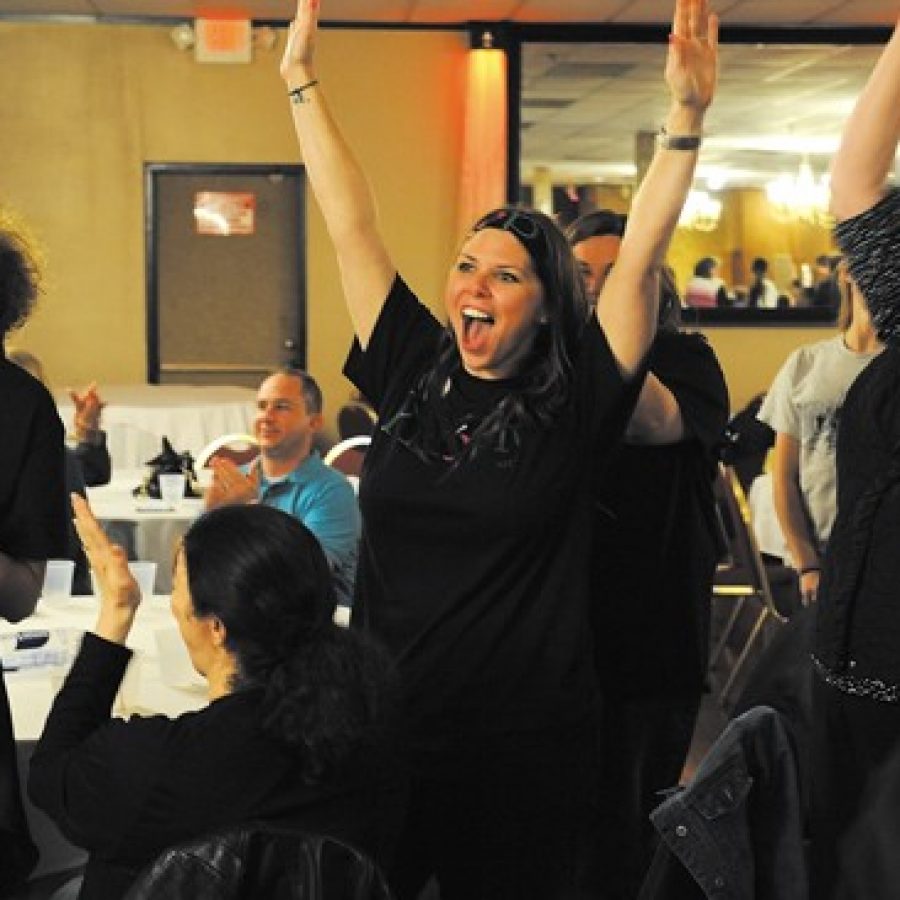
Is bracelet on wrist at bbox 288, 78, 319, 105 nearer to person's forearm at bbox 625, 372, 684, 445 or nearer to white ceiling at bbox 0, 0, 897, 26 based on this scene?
person's forearm at bbox 625, 372, 684, 445

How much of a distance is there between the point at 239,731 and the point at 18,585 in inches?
16.7

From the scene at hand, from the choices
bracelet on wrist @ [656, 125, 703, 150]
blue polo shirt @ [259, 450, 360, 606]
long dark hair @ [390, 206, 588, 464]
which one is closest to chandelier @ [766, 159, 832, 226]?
blue polo shirt @ [259, 450, 360, 606]

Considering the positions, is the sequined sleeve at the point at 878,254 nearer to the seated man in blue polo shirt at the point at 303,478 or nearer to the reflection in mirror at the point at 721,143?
the seated man in blue polo shirt at the point at 303,478

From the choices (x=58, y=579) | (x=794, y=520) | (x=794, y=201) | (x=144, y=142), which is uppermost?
(x=144, y=142)

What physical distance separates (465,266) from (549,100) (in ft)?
27.2

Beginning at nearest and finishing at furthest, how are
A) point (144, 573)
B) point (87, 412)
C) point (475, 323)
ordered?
1. point (475, 323)
2. point (144, 573)
3. point (87, 412)

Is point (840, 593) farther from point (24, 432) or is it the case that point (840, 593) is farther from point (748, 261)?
point (748, 261)

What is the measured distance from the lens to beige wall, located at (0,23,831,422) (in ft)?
33.3

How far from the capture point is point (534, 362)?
2211 millimetres

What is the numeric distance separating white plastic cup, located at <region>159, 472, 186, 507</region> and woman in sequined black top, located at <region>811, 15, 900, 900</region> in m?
4.09

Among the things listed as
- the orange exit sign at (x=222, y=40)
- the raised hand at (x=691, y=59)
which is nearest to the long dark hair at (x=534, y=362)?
the raised hand at (x=691, y=59)

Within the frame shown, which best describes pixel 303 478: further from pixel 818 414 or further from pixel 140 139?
pixel 140 139

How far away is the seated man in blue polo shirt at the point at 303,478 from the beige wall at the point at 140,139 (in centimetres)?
573

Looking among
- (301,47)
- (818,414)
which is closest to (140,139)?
(818,414)
